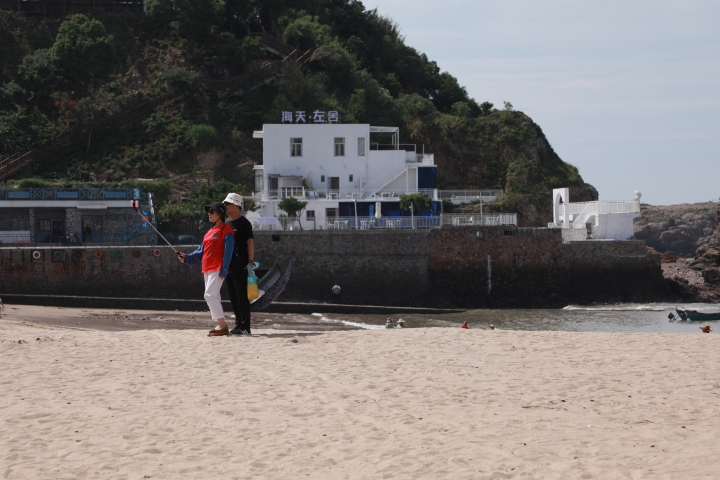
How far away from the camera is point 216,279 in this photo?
1299 centimetres

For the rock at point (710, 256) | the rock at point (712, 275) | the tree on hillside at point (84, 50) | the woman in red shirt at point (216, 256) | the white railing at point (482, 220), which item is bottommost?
the rock at point (712, 275)

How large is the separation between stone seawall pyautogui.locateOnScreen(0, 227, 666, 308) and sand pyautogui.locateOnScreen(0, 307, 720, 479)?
75.4ft

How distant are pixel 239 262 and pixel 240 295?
0.48m

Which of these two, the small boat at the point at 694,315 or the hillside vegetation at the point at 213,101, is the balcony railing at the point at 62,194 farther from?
the small boat at the point at 694,315

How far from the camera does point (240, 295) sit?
13.3 m

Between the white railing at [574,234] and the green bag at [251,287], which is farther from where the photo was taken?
the white railing at [574,234]

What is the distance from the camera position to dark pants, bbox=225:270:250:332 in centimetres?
1320

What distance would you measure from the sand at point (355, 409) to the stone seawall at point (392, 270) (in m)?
23.0

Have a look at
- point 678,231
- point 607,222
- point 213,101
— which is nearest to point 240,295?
point 607,222

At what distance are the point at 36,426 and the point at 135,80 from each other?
2208 inches

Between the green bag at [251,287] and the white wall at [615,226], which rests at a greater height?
the white wall at [615,226]

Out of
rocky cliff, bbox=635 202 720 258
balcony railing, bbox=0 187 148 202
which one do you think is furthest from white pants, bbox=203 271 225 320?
rocky cliff, bbox=635 202 720 258

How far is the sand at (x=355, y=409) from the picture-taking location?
22.9 ft

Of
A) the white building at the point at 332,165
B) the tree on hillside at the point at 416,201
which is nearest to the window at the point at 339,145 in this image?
the white building at the point at 332,165
